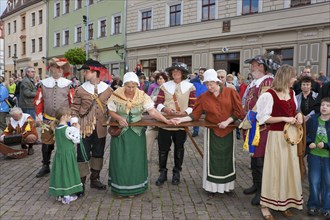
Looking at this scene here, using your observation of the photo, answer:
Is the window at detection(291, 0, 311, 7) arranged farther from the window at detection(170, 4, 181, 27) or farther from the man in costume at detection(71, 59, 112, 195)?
the man in costume at detection(71, 59, 112, 195)

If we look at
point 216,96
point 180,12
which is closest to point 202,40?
point 180,12

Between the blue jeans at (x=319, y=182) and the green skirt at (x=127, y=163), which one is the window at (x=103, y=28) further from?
the blue jeans at (x=319, y=182)

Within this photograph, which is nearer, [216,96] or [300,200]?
[300,200]

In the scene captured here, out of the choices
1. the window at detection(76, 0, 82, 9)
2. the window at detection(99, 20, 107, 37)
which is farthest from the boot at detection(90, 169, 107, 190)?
the window at detection(76, 0, 82, 9)

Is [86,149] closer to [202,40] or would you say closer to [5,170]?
[5,170]

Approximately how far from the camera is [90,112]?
450 centimetres

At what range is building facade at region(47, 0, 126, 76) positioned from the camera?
89.4 ft

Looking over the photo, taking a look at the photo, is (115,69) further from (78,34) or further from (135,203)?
(135,203)

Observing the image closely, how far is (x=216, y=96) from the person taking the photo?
4391 mm

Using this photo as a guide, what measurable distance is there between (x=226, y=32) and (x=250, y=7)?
188cm

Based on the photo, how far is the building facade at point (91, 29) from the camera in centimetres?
2725

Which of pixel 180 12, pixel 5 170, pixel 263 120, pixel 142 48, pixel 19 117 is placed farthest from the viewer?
pixel 142 48

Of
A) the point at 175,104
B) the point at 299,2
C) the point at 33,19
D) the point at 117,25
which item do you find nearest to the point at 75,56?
the point at 117,25

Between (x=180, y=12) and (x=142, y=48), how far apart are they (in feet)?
14.2
